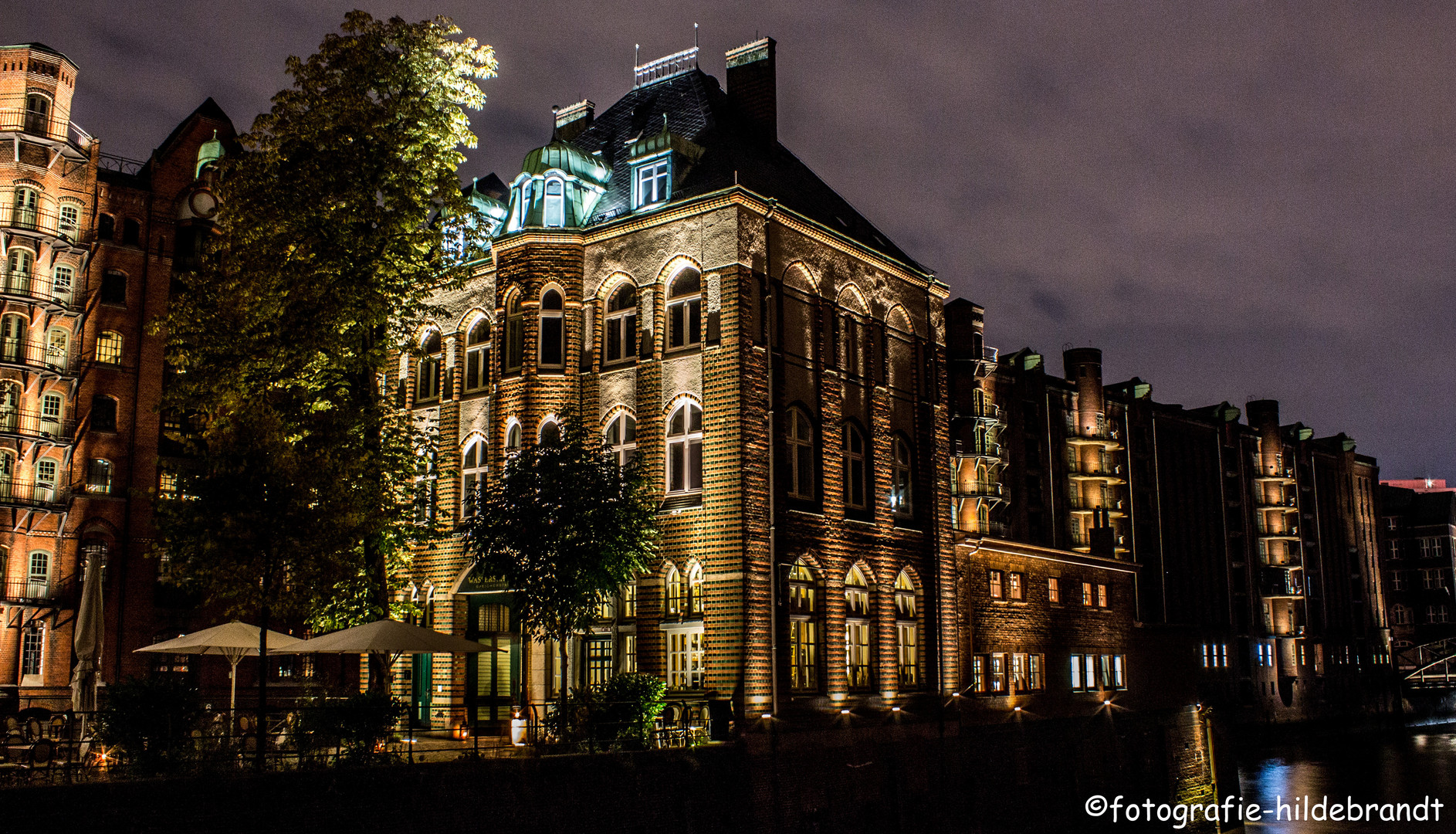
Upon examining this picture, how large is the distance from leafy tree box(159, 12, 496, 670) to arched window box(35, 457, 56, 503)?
21270mm

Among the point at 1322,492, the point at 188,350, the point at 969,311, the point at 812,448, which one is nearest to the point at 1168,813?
the point at 812,448

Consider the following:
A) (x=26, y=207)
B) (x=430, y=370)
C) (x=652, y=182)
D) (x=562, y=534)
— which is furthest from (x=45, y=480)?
(x=562, y=534)

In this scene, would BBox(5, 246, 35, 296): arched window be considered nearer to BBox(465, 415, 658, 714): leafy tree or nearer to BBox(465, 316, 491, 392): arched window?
BBox(465, 316, 491, 392): arched window

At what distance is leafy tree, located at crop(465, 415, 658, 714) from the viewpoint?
83.6 ft

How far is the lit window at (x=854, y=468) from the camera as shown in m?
32.2

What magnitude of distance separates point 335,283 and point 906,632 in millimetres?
17561

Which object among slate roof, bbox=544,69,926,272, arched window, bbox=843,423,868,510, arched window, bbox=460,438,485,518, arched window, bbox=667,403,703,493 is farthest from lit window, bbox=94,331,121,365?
arched window, bbox=843,423,868,510

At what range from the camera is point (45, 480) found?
144ft

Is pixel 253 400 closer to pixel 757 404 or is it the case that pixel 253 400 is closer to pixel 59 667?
pixel 757 404

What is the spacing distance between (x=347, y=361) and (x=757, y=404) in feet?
30.9

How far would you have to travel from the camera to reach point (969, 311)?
55.1 meters

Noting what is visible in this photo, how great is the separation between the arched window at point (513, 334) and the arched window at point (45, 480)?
21277mm

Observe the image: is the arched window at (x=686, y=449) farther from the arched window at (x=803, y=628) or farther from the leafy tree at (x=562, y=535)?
the arched window at (x=803, y=628)

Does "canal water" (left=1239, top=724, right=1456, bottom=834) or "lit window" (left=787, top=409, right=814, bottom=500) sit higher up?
"lit window" (left=787, top=409, right=814, bottom=500)
